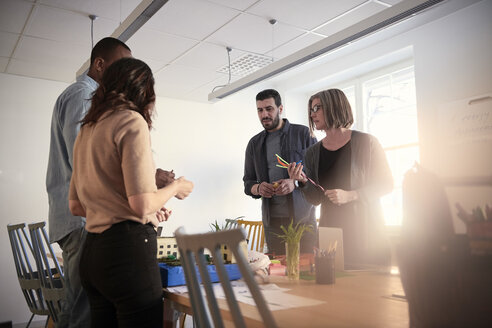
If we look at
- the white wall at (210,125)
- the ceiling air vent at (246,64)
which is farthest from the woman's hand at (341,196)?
the ceiling air vent at (246,64)

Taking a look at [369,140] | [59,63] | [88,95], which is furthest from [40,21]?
[369,140]

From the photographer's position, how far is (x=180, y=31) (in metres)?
3.60

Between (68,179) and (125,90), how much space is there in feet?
1.81

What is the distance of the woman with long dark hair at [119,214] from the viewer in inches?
44.4

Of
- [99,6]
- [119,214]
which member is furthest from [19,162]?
[119,214]

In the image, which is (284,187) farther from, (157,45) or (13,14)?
(13,14)

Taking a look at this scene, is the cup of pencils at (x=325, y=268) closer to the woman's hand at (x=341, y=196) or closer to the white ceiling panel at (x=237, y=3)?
the woman's hand at (x=341, y=196)

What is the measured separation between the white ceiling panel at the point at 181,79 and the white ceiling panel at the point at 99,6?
3.97 feet

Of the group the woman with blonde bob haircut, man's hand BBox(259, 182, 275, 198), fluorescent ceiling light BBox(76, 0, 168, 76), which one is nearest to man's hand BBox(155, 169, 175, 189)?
the woman with blonde bob haircut

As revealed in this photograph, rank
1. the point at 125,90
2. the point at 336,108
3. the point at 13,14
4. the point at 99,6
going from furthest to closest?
the point at 13,14, the point at 99,6, the point at 336,108, the point at 125,90

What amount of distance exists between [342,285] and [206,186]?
4.21 meters

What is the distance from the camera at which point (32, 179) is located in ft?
14.8

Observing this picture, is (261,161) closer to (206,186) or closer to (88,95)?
(88,95)

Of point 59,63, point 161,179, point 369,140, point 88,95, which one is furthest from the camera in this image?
point 59,63
